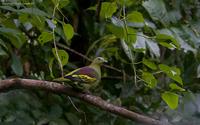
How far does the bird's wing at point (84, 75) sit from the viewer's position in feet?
4.59

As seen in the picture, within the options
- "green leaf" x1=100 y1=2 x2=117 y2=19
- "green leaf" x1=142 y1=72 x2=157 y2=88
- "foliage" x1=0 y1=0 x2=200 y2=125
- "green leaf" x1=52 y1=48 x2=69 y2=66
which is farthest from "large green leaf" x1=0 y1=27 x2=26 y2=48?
"green leaf" x1=142 y1=72 x2=157 y2=88

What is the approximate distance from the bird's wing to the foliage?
44 millimetres

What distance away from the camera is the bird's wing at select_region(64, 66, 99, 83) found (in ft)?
4.59

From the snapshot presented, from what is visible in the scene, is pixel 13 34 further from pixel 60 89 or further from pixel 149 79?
pixel 149 79

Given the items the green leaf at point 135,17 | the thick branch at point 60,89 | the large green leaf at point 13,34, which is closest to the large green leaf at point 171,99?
the thick branch at point 60,89

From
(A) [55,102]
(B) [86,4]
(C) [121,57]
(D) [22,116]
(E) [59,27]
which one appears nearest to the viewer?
(D) [22,116]

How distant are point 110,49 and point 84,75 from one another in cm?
32

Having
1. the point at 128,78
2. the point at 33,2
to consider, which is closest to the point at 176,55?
the point at 128,78

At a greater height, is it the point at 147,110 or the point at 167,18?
the point at 167,18

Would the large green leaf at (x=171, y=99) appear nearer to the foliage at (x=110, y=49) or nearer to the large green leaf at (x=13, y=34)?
the foliage at (x=110, y=49)

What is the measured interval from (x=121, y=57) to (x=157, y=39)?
451 millimetres

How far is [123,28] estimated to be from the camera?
1.40 meters

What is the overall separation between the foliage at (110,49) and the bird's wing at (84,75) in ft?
0.15

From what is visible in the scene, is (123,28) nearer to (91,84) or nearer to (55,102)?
(91,84)
